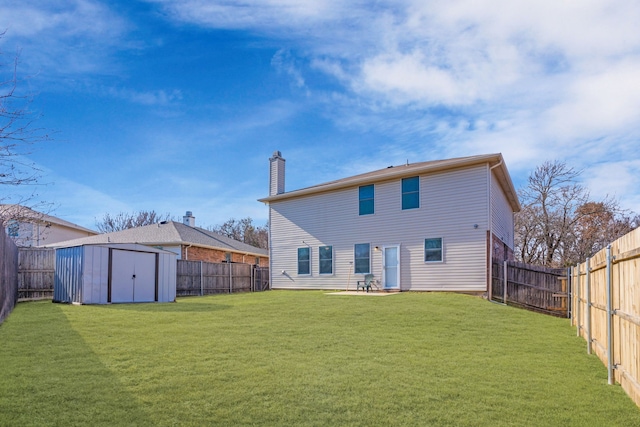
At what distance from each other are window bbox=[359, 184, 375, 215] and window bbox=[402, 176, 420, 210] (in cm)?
144

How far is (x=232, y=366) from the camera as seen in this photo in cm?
530

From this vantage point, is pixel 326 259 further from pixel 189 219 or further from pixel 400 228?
pixel 189 219

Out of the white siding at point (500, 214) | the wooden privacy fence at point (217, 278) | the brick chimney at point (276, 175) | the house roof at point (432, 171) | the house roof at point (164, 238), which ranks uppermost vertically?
the brick chimney at point (276, 175)

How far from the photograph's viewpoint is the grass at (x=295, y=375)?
390 centimetres

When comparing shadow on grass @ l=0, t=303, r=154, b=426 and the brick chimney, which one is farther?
the brick chimney

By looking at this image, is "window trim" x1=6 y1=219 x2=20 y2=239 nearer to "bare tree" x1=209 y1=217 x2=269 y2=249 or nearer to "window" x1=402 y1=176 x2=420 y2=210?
"window" x1=402 y1=176 x2=420 y2=210

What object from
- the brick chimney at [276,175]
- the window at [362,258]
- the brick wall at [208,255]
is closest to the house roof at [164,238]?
the brick wall at [208,255]

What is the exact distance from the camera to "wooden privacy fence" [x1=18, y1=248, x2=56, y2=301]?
14391mm

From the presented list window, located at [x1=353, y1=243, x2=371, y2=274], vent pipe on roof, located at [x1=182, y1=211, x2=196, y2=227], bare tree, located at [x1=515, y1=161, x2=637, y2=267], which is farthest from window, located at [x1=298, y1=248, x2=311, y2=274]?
bare tree, located at [x1=515, y1=161, x2=637, y2=267]

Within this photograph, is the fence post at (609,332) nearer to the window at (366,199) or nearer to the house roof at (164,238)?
the window at (366,199)

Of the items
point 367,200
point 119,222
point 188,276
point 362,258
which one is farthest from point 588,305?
point 119,222

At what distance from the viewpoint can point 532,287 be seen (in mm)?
12750

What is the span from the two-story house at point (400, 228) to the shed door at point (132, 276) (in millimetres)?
6903

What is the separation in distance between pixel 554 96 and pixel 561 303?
258 inches
